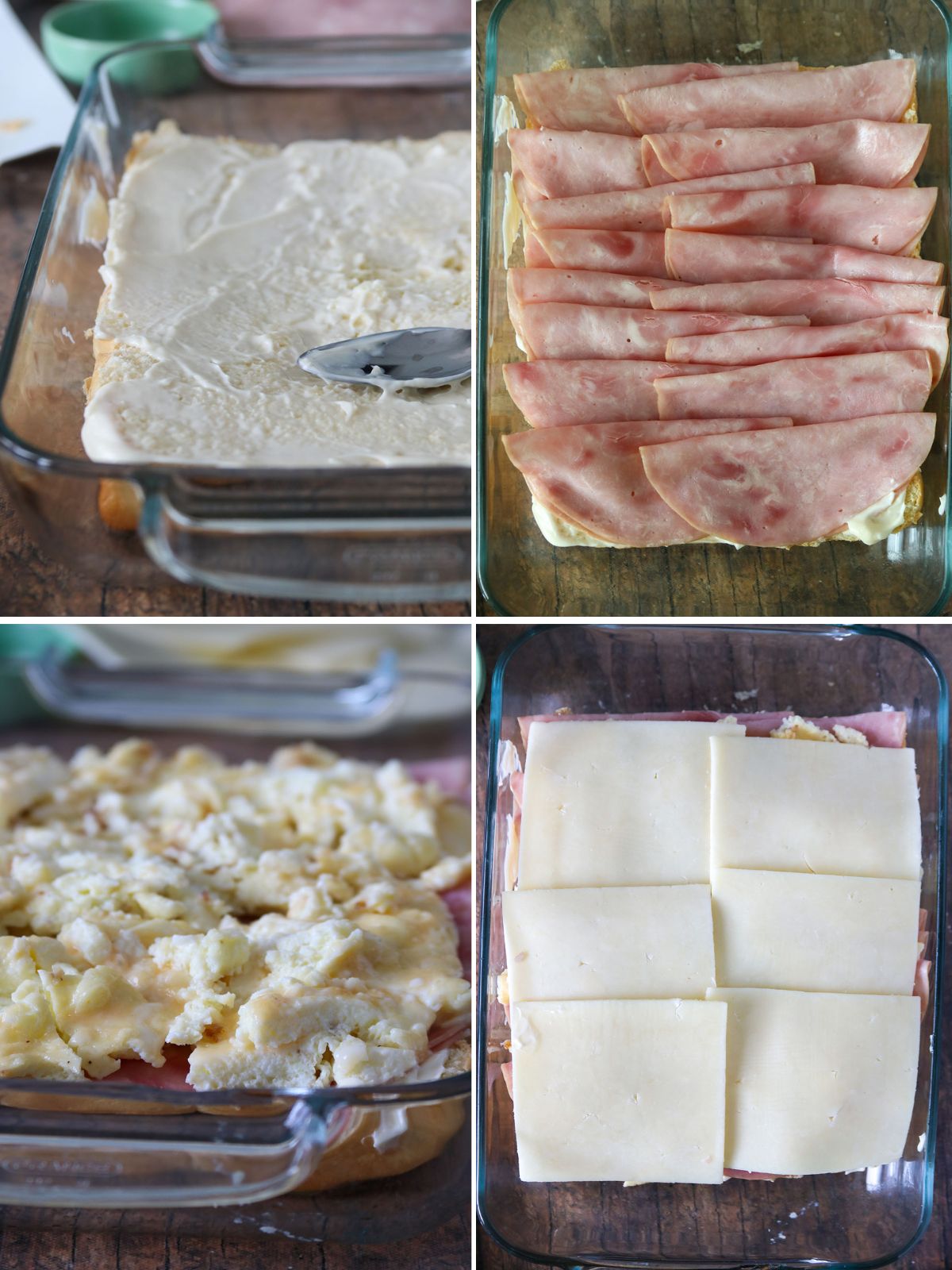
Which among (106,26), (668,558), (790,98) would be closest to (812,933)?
(668,558)

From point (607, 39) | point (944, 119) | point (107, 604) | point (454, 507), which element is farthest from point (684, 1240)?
point (607, 39)

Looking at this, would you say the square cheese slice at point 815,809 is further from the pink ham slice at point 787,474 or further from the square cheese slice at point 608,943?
the pink ham slice at point 787,474

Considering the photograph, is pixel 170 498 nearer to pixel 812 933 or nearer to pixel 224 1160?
pixel 224 1160

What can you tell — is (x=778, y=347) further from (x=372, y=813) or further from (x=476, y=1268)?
(x=476, y=1268)

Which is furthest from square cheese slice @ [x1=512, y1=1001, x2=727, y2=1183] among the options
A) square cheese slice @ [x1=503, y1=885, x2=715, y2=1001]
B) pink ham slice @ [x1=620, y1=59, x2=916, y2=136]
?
pink ham slice @ [x1=620, y1=59, x2=916, y2=136]

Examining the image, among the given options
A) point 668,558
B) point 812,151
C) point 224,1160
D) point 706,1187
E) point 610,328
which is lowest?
point 706,1187

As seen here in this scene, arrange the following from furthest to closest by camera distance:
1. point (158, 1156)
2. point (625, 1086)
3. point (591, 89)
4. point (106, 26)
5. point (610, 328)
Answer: point (106, 26) < point (591, 89) < point (610, 328) < point (625, 1086) < point (158, 1156)

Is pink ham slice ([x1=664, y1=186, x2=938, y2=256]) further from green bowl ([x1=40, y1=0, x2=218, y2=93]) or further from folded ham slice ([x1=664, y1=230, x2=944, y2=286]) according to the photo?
green bowl ([x1=40, y1=0, x2=218, y2=93])
